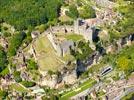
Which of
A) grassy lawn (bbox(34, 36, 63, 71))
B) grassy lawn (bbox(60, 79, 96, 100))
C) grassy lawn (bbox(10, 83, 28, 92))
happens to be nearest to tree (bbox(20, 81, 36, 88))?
grassy lawn (bbox(10, 83, 28, 92))

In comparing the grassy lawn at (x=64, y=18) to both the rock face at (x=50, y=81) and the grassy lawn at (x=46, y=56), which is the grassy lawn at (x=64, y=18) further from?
the rock face at (x=50, y=81)

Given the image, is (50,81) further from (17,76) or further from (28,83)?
(17,76)

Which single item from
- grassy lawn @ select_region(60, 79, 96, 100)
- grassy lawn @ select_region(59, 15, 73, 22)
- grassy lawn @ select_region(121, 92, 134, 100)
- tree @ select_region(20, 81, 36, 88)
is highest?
grassy lawn @ select_region(59, 15, 73, 22)

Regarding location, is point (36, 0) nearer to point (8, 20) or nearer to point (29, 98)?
point (8, 20)

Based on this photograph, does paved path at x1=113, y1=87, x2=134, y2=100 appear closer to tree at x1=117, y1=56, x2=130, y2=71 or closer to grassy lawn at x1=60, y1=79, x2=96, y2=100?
tree at x1=117, y1=56, x2=130, y2=71

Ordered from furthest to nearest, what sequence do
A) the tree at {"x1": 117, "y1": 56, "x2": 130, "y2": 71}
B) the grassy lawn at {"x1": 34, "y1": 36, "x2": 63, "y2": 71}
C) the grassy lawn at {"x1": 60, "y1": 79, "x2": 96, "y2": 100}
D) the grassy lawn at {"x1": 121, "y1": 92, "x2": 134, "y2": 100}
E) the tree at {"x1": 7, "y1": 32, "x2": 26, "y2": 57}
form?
the tree at {"x1": 7, "y1": 32, "x2": 26, "y2": 57} → the tree at {"x1": 117, "y1": 56, "x2": 130, "y2": 71} → the grassy lawn at {"x1": 34, "y1": 36, "x2": 63, "y2": 71} → the grassy lawn at {"x1": 60, "y1": 79, "x2": 96, "y2": 100} → the grassy lawn at {"x1": 121, "y1": 92, "x2": 134, "y2": 100}

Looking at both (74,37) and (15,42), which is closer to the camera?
(74,37)

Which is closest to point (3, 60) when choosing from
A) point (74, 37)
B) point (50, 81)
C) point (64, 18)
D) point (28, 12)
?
point (50, 81)

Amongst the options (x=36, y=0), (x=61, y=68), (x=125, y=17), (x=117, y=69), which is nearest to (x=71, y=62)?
(x=61, y=68)

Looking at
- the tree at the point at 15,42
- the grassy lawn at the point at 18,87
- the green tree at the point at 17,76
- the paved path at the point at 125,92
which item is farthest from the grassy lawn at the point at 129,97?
the tree at the point at 15,42
